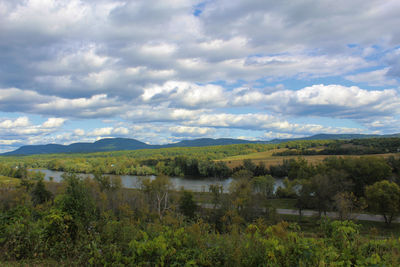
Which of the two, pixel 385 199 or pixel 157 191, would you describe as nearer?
pixel 385 199

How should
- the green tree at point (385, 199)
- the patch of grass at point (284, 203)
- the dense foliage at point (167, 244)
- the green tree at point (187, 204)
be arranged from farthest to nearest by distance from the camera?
1. the patch of grass at point (284, 203)
2. the green tree at point (187, 204)
3. the green tree at point (385, 199)
4. the dense foliage at point (167, 244)

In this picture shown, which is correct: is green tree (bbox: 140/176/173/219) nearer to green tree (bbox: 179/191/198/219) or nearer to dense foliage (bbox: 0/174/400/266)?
green tree (bbox: 179/191/198/219)

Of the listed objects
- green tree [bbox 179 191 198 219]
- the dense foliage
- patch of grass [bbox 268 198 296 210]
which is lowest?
patch of grass [bbox 268 198 296 210]

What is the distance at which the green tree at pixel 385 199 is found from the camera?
88.5 feet

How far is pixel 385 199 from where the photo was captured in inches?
1071

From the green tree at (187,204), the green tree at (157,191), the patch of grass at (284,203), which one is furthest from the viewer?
the patch of grass at (284,203)

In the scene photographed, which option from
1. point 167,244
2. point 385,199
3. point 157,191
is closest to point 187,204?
point 157,191

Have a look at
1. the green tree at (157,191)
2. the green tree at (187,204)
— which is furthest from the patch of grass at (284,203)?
the green tree at (157,191)

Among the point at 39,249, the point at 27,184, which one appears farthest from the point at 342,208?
the point at 27,184

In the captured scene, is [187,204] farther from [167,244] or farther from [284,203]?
[167,244]

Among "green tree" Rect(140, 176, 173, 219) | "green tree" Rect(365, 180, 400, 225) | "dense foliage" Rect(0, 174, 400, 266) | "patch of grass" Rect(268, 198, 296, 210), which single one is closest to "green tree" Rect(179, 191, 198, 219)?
"green tree" Rect(140, 176, 173, 219)

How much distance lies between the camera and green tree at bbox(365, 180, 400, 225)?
27.0m

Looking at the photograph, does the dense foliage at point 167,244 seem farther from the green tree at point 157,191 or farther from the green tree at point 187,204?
the green tree at point 157,191

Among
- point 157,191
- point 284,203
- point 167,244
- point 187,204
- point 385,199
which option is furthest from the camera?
point 284,203
